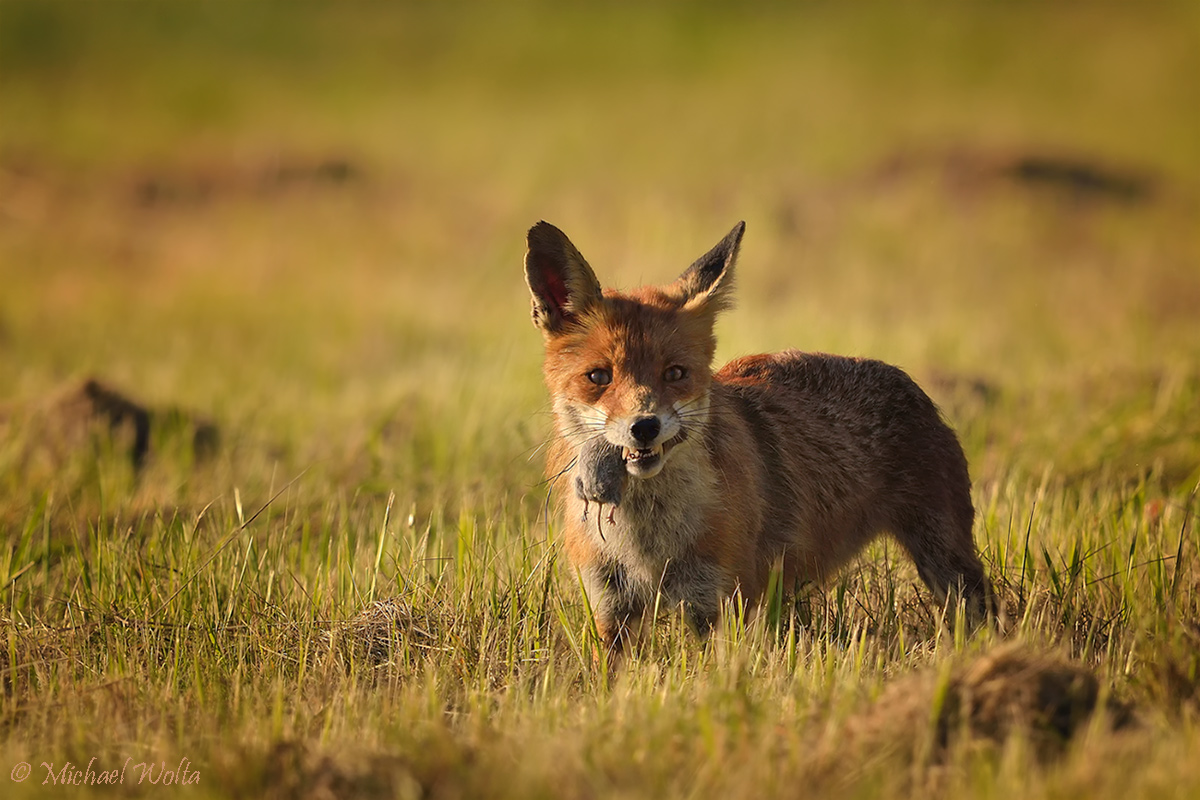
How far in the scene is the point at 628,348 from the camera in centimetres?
461

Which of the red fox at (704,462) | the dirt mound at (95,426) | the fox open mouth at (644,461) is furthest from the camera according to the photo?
the dirt mound at (95,426)

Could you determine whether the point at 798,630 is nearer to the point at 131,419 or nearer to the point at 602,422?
the point at 602,422

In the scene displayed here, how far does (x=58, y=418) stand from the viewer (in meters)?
7.84

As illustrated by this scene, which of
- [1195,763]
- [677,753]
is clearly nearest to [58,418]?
[677,753]

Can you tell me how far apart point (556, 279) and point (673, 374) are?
730 millimetres

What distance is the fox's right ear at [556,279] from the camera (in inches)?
189

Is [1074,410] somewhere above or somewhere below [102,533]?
above

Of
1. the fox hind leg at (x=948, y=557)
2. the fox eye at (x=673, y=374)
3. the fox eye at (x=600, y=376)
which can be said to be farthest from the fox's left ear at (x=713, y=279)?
the fox hind leg at (x=948, y=557)

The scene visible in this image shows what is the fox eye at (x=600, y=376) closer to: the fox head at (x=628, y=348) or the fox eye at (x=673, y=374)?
the fox head at (x=628, y=348)

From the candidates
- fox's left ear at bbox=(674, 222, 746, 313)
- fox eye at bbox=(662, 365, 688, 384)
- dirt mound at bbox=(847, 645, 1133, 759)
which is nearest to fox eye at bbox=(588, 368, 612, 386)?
fox eye at bbox=(662, 365, 688, 384)

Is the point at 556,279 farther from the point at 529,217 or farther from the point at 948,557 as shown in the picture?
the point at 529,217

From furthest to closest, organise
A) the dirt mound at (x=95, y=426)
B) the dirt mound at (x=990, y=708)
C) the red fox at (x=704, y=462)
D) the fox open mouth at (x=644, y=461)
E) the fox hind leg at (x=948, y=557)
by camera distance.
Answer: the dirt mound at (x=95, y=426) → the fox hind leg at (x=948, y=557) → the red fox at (x=704, y=462) → the fox open mouth at (x=644, y=461) → the dirt mound at (x=990, y=708)

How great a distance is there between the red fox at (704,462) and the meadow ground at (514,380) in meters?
0.22

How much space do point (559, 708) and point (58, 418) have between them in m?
5.47
